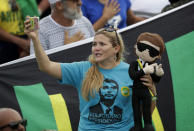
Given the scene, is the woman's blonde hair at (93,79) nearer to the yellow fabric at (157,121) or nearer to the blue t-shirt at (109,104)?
the blue t-shirt at (109,104)

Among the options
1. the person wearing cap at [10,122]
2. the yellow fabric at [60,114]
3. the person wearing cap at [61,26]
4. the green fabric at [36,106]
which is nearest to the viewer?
the person wearing cap at [10,122]

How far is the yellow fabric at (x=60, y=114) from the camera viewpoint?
4.06 meters

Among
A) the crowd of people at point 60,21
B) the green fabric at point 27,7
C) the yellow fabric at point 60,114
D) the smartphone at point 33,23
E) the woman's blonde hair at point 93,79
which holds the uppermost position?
the green fabric at point 27,7

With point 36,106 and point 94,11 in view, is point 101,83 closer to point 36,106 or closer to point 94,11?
point 36,106

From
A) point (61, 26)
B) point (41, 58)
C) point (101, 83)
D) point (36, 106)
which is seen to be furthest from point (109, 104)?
point (61, 26)

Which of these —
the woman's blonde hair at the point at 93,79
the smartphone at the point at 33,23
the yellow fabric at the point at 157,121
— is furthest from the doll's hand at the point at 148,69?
the yellow fabric at the point at 157,121

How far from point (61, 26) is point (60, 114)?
973 millimetres

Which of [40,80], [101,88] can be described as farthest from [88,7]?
[101,88]

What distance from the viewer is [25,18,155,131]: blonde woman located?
3.28 meters

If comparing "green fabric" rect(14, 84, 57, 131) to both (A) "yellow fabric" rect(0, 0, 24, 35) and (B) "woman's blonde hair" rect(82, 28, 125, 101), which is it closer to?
(B) "woman's blonde hair" rect(82, 28, 125, 101)

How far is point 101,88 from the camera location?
329 centimetres

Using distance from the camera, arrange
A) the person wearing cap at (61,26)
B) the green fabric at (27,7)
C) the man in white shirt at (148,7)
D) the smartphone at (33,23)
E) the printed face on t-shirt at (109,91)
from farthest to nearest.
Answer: the man in white shirt at (148,7), the green fabric at (27,7), the person wearing cap at (61,26), the printed face on t-shirt at (109,91), the smartphone at (33,23)

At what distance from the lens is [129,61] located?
4547 mm

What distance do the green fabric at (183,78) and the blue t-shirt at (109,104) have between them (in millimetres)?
1392
